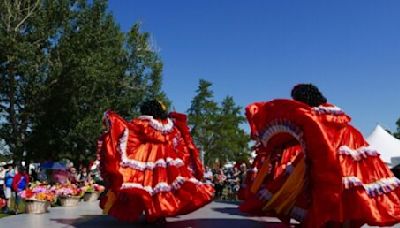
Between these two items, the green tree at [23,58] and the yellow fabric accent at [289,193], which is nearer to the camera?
the yellow fabric accent at [289,193]

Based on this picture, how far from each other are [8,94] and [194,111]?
2509cm

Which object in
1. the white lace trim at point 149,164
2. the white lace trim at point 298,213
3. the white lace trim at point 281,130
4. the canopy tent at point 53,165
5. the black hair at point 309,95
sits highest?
the canopy tent at point 53,165

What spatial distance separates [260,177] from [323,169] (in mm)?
1832

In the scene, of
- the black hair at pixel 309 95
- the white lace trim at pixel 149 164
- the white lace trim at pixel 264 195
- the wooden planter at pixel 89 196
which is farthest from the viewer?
the wooden planter at pixel 89 196

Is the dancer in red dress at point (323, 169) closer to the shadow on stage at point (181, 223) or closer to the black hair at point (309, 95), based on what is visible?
the black hair at point (309, 95)

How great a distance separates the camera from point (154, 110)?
816 centimetres

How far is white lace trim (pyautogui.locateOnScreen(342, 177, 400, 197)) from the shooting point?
576 centimetres

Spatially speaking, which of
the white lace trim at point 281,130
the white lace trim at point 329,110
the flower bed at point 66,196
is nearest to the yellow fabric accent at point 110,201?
the white lace trim at point 281,130

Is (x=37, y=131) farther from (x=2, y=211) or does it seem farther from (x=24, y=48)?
(x=2, y=211)

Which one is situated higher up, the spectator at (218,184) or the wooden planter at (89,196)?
the spectator at (218,184)

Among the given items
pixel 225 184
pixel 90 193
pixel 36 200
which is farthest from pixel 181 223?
pixel 225 184

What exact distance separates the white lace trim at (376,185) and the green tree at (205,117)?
133 ft

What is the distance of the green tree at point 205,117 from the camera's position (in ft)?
153

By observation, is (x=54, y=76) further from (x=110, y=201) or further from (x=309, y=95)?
(x=309, y=95)
